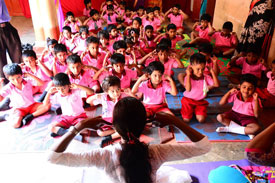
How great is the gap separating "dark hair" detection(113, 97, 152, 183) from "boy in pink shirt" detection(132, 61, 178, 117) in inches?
66.8

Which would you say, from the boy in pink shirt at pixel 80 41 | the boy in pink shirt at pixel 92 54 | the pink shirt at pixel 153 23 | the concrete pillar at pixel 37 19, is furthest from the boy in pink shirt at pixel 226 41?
the concrete pillar at pixel 37 19

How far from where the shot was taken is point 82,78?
3520mm

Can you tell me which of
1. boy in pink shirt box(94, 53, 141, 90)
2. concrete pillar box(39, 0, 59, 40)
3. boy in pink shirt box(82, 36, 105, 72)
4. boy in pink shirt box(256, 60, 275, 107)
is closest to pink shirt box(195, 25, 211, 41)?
boy in pink shirt box(256, 60, 275, 107)

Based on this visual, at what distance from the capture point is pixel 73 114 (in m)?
2.98

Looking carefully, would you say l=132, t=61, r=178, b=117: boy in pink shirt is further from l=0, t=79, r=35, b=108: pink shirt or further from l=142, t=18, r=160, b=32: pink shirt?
l=142, t=18, r=160, b=32: pink shirt

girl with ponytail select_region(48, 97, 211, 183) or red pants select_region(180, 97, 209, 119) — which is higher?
girl with ponytail select_region(48, 97, 211, 183)

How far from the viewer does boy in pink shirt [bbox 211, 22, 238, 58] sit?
5.30 m

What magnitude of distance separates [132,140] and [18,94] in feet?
7.91

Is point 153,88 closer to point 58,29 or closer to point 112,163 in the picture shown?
point 112,163

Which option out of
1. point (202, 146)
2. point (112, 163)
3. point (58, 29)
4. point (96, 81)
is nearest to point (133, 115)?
point (112, 163)

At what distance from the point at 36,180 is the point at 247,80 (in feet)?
8.62

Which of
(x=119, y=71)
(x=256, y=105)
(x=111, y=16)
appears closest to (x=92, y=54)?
(x=119, y=71)

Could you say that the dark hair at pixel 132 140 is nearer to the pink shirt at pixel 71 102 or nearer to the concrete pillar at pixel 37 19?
the pink shirt at pixel 71 102

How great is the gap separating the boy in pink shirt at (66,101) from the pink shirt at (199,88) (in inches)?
58.5
